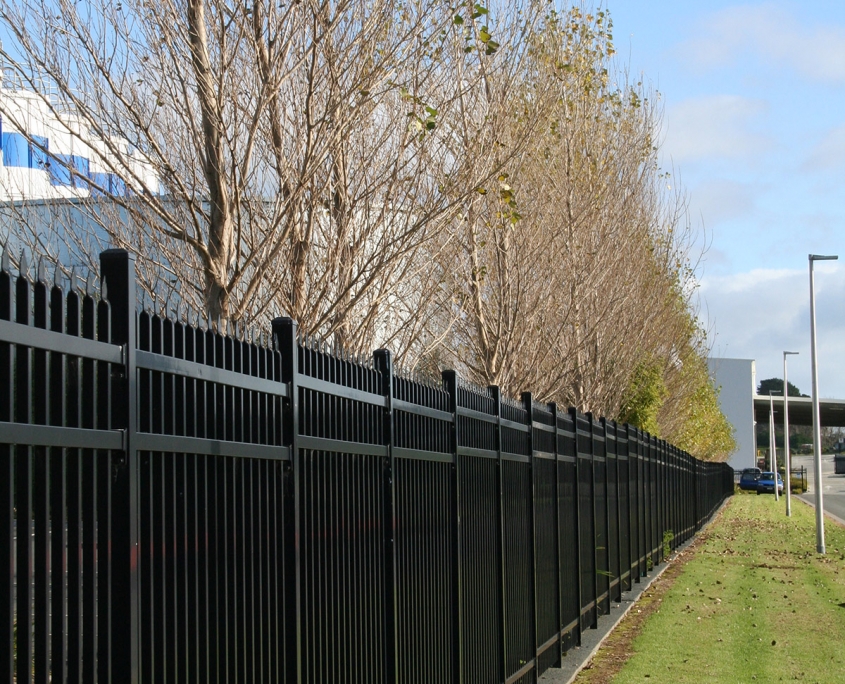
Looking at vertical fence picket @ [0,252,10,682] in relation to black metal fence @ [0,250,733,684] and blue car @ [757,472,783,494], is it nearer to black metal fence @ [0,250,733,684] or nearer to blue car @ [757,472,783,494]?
black metal fence @ [0,250,733,684]

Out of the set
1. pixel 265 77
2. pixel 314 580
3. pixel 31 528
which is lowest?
pixel 314 580

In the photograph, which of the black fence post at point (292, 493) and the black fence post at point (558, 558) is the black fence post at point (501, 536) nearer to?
the black fence post at point (558, 558)

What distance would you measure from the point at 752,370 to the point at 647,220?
281 feet

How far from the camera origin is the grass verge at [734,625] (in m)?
9.84

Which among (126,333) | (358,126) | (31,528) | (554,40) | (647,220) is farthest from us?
(647,220)

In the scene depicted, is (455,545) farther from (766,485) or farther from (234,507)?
(766,485)

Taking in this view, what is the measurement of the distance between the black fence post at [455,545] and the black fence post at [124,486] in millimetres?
3758

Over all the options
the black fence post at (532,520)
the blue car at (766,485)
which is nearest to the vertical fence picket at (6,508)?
the black fence post at (532,520)

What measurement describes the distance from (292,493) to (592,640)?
7987 mm

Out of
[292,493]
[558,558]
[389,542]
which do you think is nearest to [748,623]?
[558,558]

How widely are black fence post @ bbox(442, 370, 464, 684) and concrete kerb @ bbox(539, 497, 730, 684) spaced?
2763 millimetres

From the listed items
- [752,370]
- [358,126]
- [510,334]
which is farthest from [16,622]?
[752,370]

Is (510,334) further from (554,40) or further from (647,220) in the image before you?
(647,220)

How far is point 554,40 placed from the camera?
15.6m
